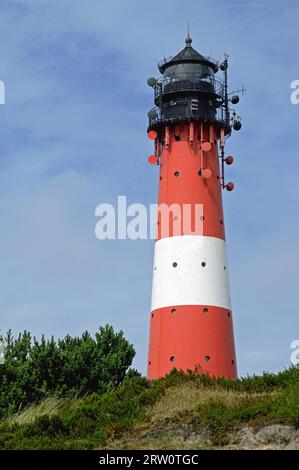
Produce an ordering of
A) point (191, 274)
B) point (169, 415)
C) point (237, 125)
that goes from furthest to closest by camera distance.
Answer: point (237, 125) < point (191, 274) < point (169, 415)

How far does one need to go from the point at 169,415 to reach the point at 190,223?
17511 millimetres

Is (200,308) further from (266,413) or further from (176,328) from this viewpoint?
(266,413)

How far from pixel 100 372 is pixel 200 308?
21.9ft

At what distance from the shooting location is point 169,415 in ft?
109

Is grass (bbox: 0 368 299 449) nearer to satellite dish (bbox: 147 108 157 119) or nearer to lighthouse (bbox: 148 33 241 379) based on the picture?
lighthouse (bbox: 148 33 241 379)

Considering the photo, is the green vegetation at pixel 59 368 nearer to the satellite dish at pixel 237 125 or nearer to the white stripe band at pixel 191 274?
the white stripe band at pixel 191 274

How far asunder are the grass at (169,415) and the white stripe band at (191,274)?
33.0ft

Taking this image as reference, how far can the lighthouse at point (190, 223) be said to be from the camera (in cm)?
4819

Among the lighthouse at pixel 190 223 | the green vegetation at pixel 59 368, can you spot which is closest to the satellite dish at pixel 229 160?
the lighthouse at pixel 190 223

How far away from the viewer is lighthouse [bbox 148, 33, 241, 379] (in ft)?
158

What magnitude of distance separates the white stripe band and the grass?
33.0ft

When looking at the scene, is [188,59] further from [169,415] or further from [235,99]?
[169,415]

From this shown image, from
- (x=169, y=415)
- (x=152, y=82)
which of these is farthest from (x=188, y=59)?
(x=169, y=415)
